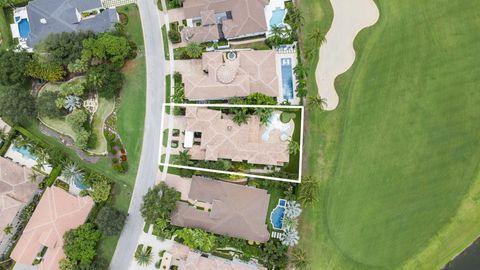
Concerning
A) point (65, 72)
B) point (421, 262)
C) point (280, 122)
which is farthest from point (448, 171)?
point (65, 72)

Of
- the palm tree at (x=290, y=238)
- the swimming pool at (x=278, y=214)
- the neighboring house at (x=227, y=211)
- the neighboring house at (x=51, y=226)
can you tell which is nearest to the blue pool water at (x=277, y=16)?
the neighboring house at (x=227, y=211)

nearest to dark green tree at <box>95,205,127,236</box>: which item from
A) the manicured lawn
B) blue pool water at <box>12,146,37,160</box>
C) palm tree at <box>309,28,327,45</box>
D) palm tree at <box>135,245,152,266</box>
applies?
palm tree at <box>135,245,152,266</box>

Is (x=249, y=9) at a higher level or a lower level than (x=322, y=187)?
higher

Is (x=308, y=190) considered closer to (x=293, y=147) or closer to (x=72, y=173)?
(x=293, y=147)

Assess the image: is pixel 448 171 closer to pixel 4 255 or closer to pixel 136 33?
pixel 136 33

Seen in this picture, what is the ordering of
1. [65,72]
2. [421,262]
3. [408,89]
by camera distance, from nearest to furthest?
[421,262]
[408,89]
[65,72]

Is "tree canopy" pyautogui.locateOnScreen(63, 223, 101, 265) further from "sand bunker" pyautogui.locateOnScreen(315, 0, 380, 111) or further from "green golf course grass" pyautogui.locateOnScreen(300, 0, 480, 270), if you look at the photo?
"sand bunker" pyautogui.locateOnScreen(315, 0, 380, 111)
